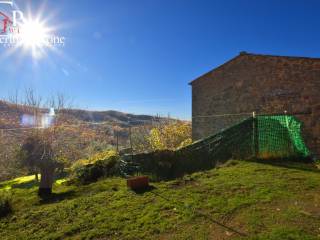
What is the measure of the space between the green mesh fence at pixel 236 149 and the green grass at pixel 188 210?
147 cm

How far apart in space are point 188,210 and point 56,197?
3.86m

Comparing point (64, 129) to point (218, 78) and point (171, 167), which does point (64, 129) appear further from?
point (218, 78)

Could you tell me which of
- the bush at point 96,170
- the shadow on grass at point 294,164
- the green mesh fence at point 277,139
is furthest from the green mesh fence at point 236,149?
the bush at point 96,170

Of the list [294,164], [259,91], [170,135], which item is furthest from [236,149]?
[170,135]

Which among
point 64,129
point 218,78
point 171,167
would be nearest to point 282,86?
point 218,78

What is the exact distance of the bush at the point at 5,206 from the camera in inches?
238

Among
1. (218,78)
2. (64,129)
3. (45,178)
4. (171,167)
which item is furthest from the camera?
(218,78)

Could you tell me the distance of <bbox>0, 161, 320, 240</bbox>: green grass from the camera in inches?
164

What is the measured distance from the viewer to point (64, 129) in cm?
994

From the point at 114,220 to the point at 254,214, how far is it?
7.99 ft

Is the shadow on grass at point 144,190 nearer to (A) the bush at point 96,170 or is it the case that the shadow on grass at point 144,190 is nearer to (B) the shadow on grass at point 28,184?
(A) the bush at point 96,170

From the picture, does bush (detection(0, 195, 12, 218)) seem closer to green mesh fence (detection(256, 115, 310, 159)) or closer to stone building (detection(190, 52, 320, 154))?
stone building (detection(190, 52, 320, 154))

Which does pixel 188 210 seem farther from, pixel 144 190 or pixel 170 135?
pixel 170 135

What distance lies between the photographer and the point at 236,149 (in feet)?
30.0
